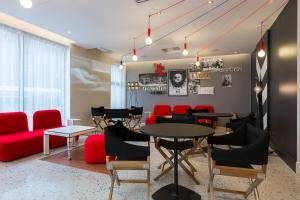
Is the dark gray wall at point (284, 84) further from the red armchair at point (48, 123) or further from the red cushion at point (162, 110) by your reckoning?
the red armchair at point (48, 123)

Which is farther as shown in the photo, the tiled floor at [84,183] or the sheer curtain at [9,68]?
the sheer curtain at [9,68]

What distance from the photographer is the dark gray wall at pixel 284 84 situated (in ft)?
10.5

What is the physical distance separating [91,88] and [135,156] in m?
5.38

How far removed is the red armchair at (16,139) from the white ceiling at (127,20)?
7.37 ft

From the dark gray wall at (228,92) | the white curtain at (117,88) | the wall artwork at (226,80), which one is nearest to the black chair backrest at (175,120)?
the dark gray wall at (228,92)

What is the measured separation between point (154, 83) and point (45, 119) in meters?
4.92

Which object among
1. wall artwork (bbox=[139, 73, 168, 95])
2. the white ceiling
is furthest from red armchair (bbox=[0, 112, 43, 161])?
wall artwork (bbox=[139, 73, 168, 95])

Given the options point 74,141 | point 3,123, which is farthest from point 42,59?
point 74,141

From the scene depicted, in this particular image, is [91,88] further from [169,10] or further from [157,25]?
[169,10]

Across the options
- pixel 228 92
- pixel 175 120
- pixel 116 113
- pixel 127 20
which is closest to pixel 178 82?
pixel 228 92

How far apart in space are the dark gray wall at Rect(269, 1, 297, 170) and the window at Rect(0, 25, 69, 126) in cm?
580

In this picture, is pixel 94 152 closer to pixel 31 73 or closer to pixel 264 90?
pixel 31 73

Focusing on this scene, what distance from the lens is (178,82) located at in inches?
319

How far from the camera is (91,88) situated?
22.9 feet
